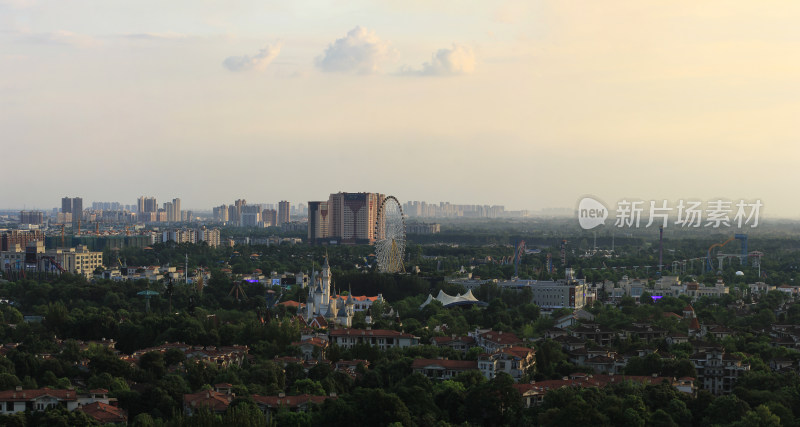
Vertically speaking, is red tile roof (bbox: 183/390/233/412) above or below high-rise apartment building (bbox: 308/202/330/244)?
below

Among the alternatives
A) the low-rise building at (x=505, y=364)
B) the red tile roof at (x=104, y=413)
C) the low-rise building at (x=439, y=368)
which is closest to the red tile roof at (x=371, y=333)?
Result: the low-rise building at (x=505, y=364)

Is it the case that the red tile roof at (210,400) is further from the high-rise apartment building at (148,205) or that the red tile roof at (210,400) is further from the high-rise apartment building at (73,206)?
the high-rise apartment building at (148,205)

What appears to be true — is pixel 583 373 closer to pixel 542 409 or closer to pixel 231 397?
pixel 542 409

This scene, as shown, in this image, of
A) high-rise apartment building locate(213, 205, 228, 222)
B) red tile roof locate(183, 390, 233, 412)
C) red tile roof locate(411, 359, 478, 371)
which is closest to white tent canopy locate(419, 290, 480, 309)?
red tile roof locate(411, 359, 478, 371)

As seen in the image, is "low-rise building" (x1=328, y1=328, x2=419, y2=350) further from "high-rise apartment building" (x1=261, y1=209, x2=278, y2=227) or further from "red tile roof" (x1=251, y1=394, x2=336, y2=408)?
"high-rise apartment building" (x1=261, y1=209, x2=278, y2=227)

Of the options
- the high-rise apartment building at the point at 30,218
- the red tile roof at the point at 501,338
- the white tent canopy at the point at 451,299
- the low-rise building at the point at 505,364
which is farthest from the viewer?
the high-rise apartment building at the point at 30,218

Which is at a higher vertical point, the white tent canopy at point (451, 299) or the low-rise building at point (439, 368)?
the white tent canopy at point (451, 299)

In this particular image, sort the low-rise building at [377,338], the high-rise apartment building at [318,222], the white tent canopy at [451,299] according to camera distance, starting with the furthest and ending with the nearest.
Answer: the high-rise apartment building at [318,222], the white tent canopy at [451,299], the low-rise building at [377,338]

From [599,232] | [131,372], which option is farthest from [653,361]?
[599,232]
